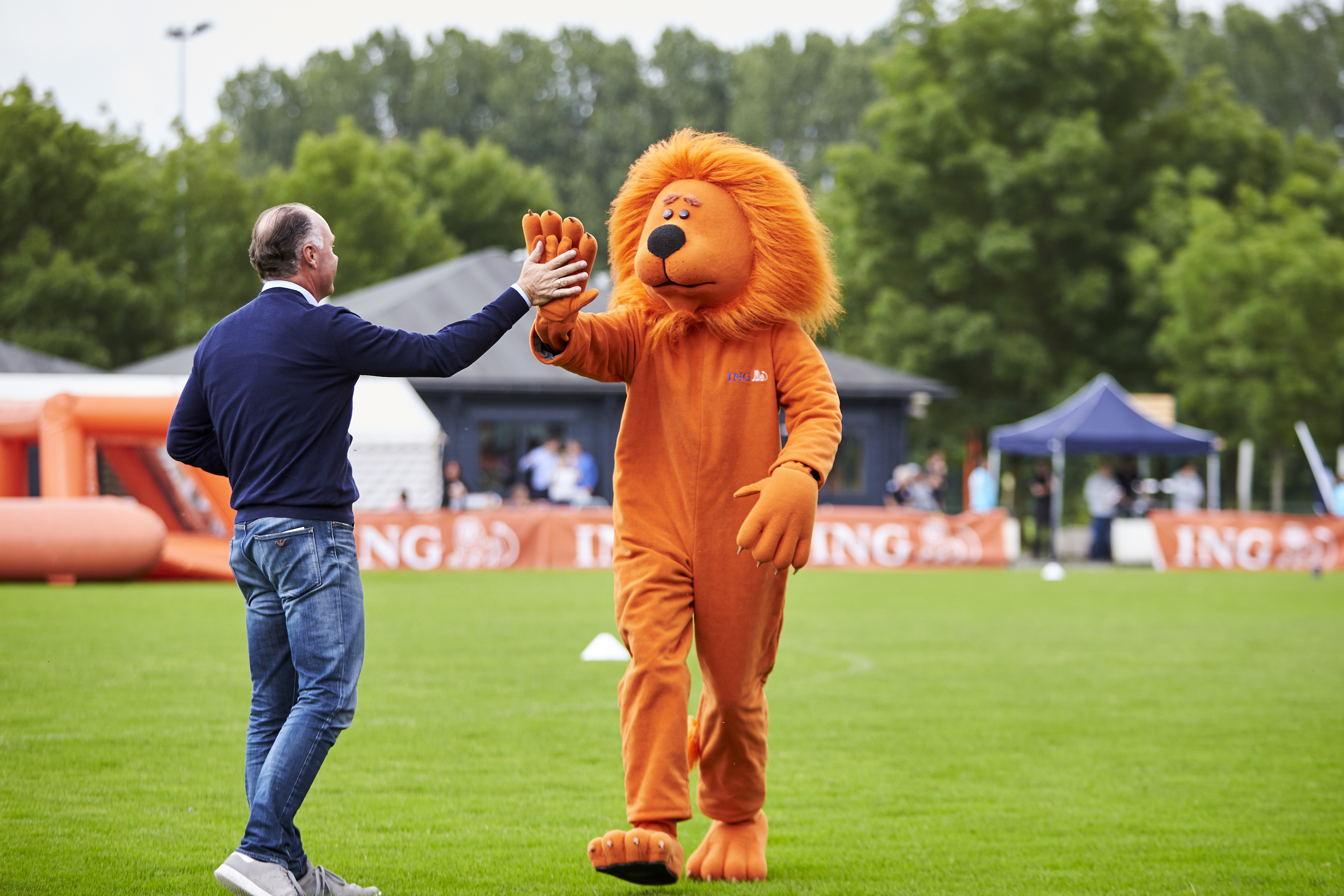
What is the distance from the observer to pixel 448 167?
48.8 metres

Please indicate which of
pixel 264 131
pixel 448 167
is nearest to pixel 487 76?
pixel 264 131

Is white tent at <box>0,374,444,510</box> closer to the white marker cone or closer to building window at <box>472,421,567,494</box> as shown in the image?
building window at <box>472,421,567,494</box>

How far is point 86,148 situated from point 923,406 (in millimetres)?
21531

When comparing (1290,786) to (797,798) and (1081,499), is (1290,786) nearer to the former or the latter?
(797,798)

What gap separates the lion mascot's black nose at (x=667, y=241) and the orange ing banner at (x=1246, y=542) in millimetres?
19292

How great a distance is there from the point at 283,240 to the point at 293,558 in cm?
93

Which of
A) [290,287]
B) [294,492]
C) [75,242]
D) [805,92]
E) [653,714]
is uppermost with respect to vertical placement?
[805,92]

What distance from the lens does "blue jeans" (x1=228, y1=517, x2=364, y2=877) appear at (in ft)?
12.7

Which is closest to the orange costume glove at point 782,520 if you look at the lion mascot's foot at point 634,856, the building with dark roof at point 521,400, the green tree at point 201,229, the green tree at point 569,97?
the lion mascot's foot at point 634,856

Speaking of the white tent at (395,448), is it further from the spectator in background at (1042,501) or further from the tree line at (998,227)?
the tree line at (998,227)

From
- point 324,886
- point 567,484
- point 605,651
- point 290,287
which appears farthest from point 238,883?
point 567,484

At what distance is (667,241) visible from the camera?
4.59 meters

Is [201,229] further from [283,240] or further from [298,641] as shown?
[298,641]

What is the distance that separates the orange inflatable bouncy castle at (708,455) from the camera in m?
4.34
